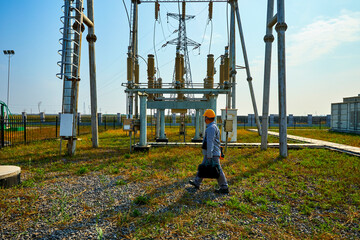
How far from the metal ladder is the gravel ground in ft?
16.3

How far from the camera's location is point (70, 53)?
969 centimetres

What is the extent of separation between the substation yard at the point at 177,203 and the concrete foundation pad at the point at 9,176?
0.29 metres

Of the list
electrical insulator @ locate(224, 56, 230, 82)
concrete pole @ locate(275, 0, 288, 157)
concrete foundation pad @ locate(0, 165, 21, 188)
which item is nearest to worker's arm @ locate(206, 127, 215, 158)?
concrete foundation pad @ locate(0, 165, 21, 188)

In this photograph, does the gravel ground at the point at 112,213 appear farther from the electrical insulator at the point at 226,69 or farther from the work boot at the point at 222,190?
the electrical insulator at the point at 226,69

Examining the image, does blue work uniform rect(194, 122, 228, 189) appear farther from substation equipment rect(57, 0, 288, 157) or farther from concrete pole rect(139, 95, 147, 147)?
concrete pole rect(139, 95, 147, 147)

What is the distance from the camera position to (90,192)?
210 inches

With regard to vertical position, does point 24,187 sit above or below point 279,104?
below

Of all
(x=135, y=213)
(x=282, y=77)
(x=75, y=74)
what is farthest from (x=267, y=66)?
(x=135, y=213)

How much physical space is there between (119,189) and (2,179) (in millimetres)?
2929

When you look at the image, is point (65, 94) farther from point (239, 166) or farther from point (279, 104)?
point (279, 104)

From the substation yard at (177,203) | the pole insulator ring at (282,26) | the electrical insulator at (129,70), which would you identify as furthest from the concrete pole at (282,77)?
the electrical insulator at (129,70)

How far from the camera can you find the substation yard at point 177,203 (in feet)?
11.7

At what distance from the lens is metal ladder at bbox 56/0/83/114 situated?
31.3 ft

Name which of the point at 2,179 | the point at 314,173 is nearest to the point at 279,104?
the point at 314,173
